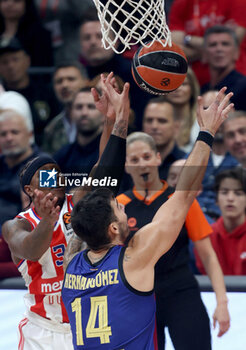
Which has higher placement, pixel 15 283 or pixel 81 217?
pixel 81 217

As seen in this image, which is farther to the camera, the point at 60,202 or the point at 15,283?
the point at 15,283

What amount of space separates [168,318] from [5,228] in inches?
50.0

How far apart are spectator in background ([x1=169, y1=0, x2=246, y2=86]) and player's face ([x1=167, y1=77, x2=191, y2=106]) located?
673 mm

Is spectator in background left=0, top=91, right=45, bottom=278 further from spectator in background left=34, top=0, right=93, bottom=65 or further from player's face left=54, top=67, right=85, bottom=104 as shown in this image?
spectator in background left=34, top=0, right=93, bottom=65

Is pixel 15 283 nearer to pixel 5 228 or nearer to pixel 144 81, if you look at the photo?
pixel 5 228

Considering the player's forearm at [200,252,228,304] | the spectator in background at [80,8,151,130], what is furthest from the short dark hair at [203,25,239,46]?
the player's forearm at [200,252,228,304]

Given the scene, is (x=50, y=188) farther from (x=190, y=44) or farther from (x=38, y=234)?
(x=190, y=44)

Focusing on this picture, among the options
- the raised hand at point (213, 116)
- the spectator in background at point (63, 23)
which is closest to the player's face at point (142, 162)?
the raised hand at point (213, 116)

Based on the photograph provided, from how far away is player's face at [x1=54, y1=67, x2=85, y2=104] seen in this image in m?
6.53

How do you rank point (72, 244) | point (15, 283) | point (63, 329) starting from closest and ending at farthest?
1. point (72, 244)
2. point (63, 329)
3. point (15, 283)

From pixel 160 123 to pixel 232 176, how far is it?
100cm

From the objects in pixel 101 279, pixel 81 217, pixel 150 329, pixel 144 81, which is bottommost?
pixel 150 329

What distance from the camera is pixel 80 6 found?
730 cm

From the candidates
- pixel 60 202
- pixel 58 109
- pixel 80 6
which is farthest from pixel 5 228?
pixel 80 6
